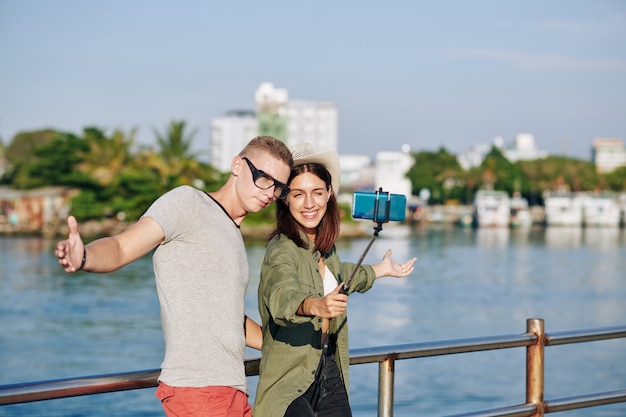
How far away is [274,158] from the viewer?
3143mm

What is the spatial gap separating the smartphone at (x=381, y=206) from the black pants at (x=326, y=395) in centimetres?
59

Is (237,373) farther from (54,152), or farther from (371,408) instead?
(54,152)

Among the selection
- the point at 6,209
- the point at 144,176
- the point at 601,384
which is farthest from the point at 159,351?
the point at 6,209

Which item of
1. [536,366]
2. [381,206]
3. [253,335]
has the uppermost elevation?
[381,206]

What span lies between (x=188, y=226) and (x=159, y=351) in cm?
2562

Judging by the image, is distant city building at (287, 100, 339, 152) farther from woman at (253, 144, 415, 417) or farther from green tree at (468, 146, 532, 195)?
woman at (253, 144, 415, 417)

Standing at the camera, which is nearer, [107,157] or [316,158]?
[316,158]

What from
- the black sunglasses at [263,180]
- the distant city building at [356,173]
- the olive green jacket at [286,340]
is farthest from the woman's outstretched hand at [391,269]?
the distant city building at [356,173]

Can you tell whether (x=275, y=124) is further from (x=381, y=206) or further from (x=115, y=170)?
(x=381, y=206)

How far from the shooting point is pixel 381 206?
294cm

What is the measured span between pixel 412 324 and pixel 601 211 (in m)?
107

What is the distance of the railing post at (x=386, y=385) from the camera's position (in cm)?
383

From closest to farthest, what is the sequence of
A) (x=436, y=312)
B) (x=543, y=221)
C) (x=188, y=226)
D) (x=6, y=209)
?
(x=188, y=226), (x=436, y=312), (x=6, y=209), (x=543, y=221)

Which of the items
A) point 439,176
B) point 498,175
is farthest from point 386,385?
point 439,176
